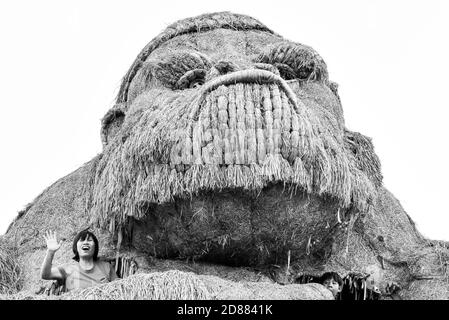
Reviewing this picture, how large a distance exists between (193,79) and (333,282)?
2.54 m

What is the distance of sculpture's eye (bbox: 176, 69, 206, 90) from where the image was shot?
35.8ft

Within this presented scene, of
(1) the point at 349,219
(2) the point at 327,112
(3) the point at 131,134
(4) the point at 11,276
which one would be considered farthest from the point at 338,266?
(4) the point at 11,276

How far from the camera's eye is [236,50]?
A: 11523 millimetres

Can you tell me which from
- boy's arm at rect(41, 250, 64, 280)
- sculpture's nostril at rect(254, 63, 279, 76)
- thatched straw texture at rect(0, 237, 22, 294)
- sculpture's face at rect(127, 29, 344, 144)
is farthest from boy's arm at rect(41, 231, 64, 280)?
sculpture's nostril at rect(254, 63, 279, 76)

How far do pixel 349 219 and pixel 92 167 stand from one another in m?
2.62

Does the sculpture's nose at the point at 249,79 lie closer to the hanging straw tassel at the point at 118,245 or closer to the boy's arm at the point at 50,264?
the hanging straw tassel at the point at 118,245

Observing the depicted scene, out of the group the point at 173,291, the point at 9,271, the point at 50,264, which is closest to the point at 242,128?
the point at 173,291

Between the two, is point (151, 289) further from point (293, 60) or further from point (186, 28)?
point (186, 28)

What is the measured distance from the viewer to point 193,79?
1092cm

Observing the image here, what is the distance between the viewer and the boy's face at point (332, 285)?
973 cm

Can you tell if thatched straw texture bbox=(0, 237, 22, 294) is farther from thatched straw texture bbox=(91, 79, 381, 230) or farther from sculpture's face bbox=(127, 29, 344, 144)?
sculpture's face bbox=(127, 29, 344, 144)

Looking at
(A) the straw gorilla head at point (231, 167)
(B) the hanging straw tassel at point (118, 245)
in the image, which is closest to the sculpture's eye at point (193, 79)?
(A) the straw gorilla head at point (231, 167)

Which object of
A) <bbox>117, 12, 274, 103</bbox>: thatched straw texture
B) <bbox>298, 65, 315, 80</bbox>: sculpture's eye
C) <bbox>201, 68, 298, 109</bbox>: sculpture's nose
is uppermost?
<bbox>117, 12, 274, 103</bbox>: thatched straw texture
